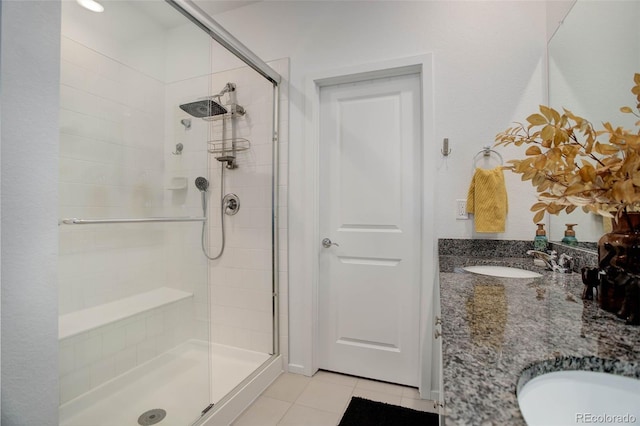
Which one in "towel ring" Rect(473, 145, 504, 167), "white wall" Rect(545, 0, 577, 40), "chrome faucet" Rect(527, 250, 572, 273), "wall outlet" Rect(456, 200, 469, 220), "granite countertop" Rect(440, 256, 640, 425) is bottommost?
"granite countertop" Rect(440, 256, 640, 425)

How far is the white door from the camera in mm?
1931

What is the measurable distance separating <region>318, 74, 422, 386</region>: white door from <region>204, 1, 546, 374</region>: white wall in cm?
16

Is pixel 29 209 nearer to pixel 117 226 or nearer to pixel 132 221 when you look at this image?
pixel 132 221

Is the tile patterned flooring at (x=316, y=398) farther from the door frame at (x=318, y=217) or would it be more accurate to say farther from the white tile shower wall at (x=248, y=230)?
the white tile shower wall at (x=248, y=230)

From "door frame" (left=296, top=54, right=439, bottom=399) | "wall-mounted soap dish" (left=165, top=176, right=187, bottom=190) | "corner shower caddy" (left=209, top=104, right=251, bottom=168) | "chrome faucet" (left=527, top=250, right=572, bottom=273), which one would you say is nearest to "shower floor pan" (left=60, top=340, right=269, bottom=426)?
"door frame" (left=296, top=54, right=439, bottom=399)

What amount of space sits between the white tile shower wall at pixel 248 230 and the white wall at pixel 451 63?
22cm

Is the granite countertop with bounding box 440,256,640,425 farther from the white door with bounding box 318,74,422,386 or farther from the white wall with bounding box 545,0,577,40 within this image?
the white wall with bounding box 545,0,577,40

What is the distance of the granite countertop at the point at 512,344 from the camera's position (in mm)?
403

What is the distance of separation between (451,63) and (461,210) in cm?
93

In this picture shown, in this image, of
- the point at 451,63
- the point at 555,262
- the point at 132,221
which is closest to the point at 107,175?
the point at 132,221

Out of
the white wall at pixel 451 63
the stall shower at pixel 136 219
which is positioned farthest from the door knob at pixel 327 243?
the stall shower at pixel 136 219

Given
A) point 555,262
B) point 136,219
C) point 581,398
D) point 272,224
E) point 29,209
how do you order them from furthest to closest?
1. point 272,224
2. point 136,219
3. point 555,262
4. point 29,209
5. point 581,398

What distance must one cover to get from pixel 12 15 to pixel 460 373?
125 cm

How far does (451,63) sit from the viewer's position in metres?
1.80
